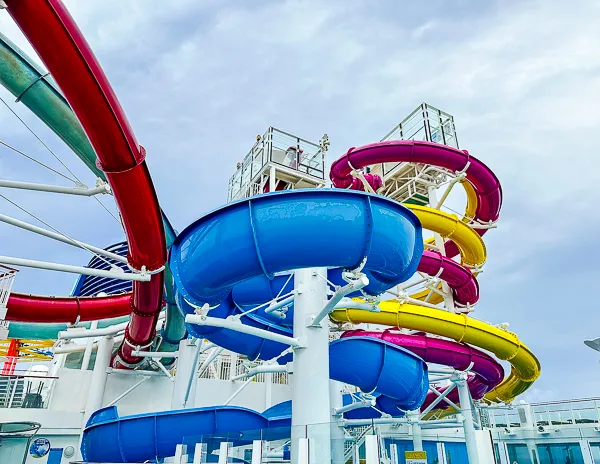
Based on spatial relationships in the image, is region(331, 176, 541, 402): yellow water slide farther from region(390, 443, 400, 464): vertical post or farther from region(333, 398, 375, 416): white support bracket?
region(390, 443, 400, 464): vertical post

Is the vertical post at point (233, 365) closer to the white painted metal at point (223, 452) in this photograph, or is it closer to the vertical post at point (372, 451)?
the white painted metal at point (223, 452)

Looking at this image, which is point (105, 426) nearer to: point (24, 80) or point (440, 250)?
point (24, 80)

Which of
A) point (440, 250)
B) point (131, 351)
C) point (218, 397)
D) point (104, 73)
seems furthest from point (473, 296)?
point (104, 73)

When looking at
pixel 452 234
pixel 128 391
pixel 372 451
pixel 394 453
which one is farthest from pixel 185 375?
pixel 452 234

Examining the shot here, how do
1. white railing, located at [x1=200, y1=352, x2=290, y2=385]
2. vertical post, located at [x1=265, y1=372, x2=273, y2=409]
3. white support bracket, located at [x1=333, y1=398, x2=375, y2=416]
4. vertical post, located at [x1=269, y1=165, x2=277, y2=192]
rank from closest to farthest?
white support bracket, located at [x1=333, y1=398, x2=375, y2=416]
vertical post, located at [x1=269, y1=165, x2=277, y2=192]
vertical post, located at [x1=265, y1=372, x2=273, y2=409]
white railing, located at [x1=200, y1=352, x2=290, y2=385]

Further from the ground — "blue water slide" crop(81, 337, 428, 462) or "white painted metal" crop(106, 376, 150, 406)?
"white painted metal" crop(106, 376, 150, 406)

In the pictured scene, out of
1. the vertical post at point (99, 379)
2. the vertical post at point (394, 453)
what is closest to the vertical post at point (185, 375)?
the vertical post at point (99, 379)

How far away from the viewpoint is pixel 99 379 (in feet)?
51.2

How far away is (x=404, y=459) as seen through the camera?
19.5ft

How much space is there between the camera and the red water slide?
522 cm

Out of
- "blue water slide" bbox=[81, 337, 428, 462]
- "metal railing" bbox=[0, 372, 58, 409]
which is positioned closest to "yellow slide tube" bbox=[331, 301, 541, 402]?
"blue water slide" bbox=[81, 337, 428, 462]

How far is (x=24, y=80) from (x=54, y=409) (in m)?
12.3

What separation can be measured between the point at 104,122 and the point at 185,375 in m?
8.66

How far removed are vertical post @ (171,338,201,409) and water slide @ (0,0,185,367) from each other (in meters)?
3.52
